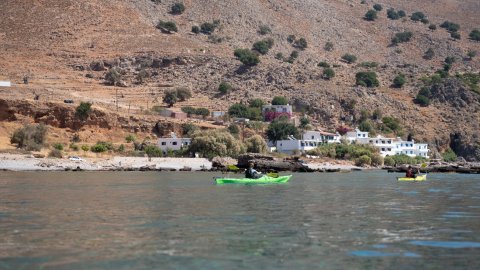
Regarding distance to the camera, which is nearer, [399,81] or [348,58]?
[399,81]

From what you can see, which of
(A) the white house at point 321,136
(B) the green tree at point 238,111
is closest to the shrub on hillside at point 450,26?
(A) the white house at point 321,136

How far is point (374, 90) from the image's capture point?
11800cm

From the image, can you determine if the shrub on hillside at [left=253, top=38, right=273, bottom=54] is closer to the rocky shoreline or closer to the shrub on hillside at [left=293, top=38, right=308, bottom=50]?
the shrub on hillside at [left=293, top=38, right=308, bottom=50]

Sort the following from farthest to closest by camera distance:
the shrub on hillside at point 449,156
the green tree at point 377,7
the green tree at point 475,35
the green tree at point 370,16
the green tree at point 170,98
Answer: the green tree at point 377,7 → the green tree at point 370,16 → the green tree at point 475,35 → the shrub on hillside at point 449,156 → the green tree at point 170,98

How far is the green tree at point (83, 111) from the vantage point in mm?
88812

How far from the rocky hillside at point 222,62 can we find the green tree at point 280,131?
12.9 metres

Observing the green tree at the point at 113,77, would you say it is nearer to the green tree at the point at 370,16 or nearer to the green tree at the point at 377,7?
the green tree at the point at 370,16

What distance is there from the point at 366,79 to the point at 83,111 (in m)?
47.9

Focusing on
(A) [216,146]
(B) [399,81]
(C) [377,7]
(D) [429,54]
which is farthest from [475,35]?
(A) [216,146]

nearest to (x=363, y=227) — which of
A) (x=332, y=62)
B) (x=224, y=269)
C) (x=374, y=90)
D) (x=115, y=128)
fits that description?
(x=224, y=269)

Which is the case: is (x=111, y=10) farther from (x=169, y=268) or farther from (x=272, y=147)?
(x=169, y=268)

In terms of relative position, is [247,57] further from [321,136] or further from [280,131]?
[280,131]

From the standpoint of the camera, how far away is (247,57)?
392 ft

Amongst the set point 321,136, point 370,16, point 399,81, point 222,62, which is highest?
point 370,16
